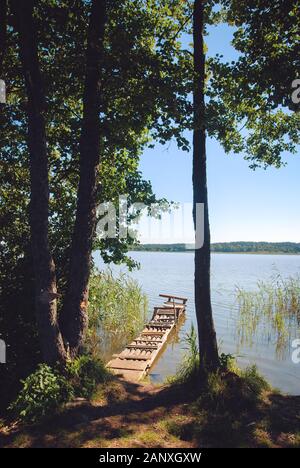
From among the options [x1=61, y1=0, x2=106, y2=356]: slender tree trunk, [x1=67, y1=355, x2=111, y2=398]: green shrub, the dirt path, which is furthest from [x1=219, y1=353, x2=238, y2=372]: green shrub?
[x1=61, y1=0, x2=106, y2=356]: slender tree trunk

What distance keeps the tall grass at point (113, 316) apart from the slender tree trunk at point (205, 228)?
787 centimetres

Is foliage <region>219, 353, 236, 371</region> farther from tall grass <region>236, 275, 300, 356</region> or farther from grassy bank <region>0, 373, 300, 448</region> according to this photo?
tall grass <region>236, 275, 300, 356</region>

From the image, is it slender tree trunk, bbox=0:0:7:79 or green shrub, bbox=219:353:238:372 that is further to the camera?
slender tree trunk, bbox=0:0:7:79

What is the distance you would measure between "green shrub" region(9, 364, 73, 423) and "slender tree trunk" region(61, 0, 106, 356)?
3.49ft

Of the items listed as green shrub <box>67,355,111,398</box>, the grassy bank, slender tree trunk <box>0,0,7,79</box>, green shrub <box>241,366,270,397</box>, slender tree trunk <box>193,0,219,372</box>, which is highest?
slender tree trunk <box>0,0,7,79</box>

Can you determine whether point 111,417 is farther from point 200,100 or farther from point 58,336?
point 200,100

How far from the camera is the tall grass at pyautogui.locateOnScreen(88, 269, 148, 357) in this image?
55.6 ft

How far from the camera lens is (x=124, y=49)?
341 inches

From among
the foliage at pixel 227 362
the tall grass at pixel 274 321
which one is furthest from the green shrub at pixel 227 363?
the tall grass at pixel 274 321

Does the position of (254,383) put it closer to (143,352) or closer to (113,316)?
(143,352)

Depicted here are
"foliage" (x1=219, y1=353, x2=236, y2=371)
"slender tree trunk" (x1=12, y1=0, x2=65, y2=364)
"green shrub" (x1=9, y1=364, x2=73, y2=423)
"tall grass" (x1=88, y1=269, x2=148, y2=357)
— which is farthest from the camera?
"tall grass" (x1=88, y1=269, x2=148, y2=357)

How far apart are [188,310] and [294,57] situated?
71.6ft

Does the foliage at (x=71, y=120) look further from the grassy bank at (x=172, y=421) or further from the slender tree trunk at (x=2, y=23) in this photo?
the grassy bank at (x=172, y=421)
